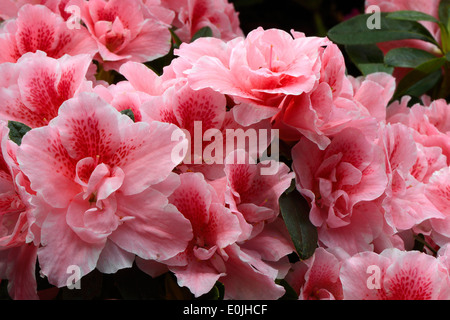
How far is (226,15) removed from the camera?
3.52 ft

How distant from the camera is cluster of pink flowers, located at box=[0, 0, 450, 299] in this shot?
0.64m

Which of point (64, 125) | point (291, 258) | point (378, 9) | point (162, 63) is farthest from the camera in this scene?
point (378, 9)

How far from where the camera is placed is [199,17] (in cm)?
104

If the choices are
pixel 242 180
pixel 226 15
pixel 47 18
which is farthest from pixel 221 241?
pixel 226 15

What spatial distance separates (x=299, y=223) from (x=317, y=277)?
3.1 inches

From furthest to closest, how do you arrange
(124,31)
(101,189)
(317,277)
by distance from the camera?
(124,31), (317,277), (101,189)

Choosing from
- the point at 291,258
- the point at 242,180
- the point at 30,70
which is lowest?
the point at 291,258

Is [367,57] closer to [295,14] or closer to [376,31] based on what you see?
[376,31]

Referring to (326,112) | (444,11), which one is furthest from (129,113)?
(444,11)

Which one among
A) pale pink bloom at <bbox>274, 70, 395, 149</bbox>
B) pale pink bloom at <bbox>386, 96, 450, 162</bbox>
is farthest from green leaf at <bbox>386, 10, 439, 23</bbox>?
pale pink bloom at <bbox>274, 70, 395, 149</bbox>

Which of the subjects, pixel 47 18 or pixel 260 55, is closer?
pixel 260 55

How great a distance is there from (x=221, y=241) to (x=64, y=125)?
0.73 ft

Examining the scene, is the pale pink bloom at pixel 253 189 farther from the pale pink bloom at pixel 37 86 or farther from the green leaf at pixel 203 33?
the green leaf at pixel 203 33

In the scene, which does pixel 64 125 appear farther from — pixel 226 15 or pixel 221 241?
pixel 226 15
